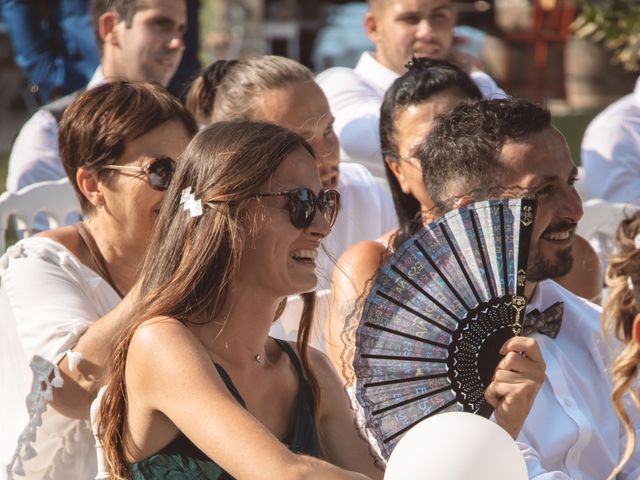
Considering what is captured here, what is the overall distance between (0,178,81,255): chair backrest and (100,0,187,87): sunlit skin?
912 mm

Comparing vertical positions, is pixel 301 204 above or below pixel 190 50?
above

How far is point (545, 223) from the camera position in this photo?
2930 mm

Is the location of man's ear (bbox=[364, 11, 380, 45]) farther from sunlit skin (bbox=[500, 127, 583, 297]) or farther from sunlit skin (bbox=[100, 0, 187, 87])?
sunlit skin (bbox=[500, 127, 583, 297])

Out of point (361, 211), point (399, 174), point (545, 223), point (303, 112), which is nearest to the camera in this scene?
point (545, 223)

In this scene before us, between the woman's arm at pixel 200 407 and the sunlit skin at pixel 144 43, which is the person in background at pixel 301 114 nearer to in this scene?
the sunlit skin at pixel 144 43

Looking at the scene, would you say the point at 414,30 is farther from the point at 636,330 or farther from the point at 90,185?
the point at 636,330

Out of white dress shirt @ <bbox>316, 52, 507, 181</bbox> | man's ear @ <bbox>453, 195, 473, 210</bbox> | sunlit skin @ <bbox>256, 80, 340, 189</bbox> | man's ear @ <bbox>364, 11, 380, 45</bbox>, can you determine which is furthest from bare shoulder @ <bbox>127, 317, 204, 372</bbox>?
man's ear @ <bbox>364, 11, 380, 45</bbox>

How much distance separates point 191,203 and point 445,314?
0.54 m

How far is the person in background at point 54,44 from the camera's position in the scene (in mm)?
6258

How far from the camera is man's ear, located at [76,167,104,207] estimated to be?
3227 millimetres

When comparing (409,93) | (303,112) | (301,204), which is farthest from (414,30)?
(301,204)

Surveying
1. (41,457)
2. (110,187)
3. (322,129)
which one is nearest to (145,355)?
(41,457)

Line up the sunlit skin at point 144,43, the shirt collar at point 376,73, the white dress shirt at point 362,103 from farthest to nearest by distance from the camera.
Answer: the shirt collar at point 376,73, the sunlit skin at point 144,43, the white dress shirt at point 362,103

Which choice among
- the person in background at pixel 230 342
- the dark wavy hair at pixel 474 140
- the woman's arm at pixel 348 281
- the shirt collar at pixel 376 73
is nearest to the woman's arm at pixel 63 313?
the person in background at pixel 230 342
